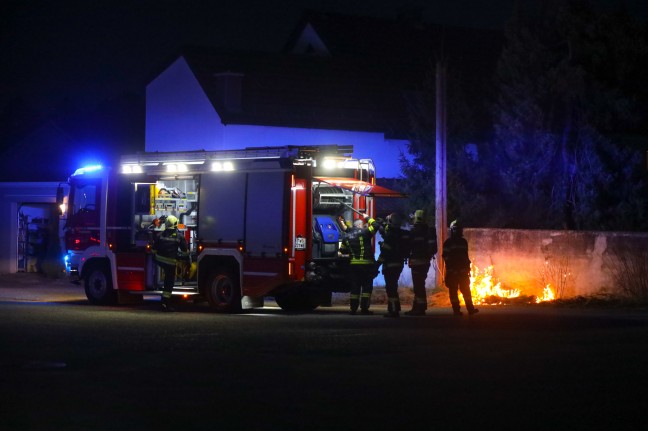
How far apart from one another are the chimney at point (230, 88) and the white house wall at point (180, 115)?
495 mm

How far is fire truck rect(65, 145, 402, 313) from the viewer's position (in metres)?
17.8

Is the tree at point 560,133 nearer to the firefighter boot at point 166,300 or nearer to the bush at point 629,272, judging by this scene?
the bush at point 629,272

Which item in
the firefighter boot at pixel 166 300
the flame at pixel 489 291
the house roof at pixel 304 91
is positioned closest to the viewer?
the firefighter boot at pixel 166 300

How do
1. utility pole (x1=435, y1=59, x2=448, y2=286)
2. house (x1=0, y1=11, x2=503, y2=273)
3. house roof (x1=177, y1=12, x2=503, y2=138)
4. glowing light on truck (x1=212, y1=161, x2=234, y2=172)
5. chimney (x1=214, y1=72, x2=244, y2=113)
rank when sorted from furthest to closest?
house roof (x1=177, y1=12, x2=503, y2=138), chimney (x1=214, y1=72, x2=244, y2=113), house (x1=0, y1=11, x2=503, y2=273), utility pole (x1=435, y1=59, x2=448, y2=286), glowing light on truck (x1=212, y1=161, x2=234, y2=172)

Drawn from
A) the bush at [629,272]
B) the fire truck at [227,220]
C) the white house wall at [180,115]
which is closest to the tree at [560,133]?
the bush at [629,272]

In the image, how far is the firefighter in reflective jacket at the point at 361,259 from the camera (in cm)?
1769

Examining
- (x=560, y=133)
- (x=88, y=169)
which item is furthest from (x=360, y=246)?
(x=560, y=133)

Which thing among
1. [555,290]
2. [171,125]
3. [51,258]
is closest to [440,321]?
[555,290]

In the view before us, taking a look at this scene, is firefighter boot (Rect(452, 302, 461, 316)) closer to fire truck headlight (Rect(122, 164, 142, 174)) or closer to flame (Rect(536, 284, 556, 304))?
flame (Rect(536, 284, 556, 304))

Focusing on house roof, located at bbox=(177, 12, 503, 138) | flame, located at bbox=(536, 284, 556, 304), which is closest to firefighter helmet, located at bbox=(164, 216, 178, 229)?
flame, located at bbox=(536, 284, 556, 304)

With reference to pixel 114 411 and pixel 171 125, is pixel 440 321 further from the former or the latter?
pixel 171 125

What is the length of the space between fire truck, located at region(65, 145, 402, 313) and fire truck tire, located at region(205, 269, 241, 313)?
0.02 meters

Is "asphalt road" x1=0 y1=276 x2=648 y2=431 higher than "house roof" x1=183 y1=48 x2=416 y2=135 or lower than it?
lower

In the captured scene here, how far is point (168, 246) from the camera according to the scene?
1841 centimetres
